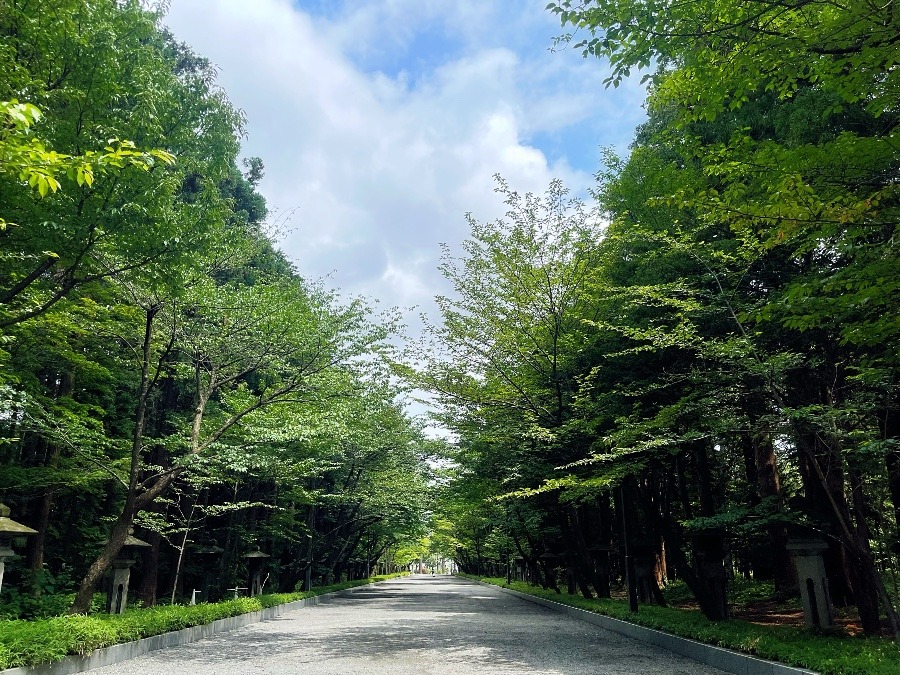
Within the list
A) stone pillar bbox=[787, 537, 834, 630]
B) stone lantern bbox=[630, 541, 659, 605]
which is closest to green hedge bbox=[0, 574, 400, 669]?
stone pillar bbox=[787, 537, 834, 630]

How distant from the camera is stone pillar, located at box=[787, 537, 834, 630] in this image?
8.37 m

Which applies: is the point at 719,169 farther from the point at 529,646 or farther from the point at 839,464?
the point at 529,646

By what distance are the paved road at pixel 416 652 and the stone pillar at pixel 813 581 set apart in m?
1.98

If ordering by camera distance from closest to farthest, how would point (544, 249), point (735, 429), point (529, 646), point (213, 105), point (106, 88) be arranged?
point (106, 88), point (735, 429), point (213, 105), point (529, 646), point (544, 249)

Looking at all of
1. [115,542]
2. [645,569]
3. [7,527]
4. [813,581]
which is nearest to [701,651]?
[813,581]

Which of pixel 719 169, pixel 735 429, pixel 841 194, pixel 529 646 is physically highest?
pixel 719 169

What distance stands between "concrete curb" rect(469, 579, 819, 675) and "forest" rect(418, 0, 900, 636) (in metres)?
1.60

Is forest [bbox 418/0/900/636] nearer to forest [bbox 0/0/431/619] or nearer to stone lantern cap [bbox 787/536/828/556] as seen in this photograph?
stone lantern cap [bbox 787/536/828/556]

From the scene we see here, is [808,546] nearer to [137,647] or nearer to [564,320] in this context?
[564,320]

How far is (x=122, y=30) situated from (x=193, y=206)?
8.43 ft

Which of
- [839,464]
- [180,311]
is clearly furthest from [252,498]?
[839,464]

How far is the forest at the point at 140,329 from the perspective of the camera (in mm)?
7297

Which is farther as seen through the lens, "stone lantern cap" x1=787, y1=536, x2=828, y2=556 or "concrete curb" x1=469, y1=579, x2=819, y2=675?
"stone lantern cap" x1=787, y1=536, x2=828, y2=556

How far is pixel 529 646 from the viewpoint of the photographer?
10000 millimetres
